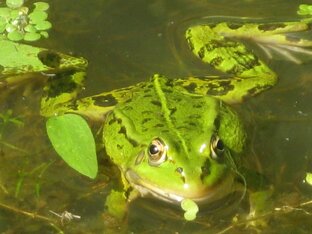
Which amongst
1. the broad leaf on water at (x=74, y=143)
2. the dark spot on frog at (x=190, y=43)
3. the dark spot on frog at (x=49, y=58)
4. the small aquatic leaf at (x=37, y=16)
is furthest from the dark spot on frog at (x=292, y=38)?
the broad leaf on water at (x=74, y=143)

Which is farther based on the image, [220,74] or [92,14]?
[92,14]

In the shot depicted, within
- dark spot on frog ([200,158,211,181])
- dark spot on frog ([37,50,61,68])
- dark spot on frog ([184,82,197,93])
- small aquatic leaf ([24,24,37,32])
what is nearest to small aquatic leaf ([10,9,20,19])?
small aquatic leaf ([24,24,37,32])

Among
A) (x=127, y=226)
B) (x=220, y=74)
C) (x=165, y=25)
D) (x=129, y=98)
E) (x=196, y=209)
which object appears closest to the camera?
(x=196, y=209)

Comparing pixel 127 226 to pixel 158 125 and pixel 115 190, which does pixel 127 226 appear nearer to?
pixel 115 190

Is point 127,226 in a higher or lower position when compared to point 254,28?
lower

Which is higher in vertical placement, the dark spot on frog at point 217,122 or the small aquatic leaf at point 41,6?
the small aquatic leaf at point 41,6

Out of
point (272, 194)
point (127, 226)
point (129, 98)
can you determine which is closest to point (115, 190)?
point (127, 226)

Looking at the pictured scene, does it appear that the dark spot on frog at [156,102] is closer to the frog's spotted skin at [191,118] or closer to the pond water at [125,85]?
the frog's spotted skin at [191,118]
